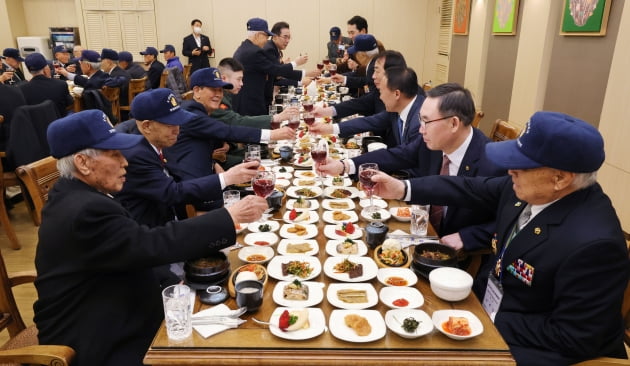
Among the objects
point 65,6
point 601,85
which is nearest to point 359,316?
point 601,85

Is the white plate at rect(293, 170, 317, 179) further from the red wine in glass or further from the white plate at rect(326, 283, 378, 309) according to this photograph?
the white plate at rect(326, 283, 378, 309)

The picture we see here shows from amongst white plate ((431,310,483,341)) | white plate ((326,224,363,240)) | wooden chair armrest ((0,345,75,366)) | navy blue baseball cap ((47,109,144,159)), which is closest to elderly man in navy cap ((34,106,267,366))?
navy blue baseball cap ((47,109,144,159))

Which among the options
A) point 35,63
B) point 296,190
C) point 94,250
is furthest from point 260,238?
point 35,63

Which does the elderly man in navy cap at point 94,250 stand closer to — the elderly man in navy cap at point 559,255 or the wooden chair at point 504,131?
the elderly man in navy cap at point 559,255

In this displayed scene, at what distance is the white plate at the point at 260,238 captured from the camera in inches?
82.6

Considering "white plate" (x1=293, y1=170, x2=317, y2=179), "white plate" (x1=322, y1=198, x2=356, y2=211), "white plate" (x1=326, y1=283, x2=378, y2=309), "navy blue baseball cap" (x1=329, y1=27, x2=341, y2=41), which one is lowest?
"white plate" (x1=326, y1=283, x2=378, y2=309)

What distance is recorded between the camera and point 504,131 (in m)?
3.64

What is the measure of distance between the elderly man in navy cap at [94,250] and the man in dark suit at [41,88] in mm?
4901

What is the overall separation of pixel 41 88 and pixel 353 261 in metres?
5.49

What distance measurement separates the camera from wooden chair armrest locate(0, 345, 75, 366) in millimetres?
1461

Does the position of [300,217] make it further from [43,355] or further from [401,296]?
[43,355]

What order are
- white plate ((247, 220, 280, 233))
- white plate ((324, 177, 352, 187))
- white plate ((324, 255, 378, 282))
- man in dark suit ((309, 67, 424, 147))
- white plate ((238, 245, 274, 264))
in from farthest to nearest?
man in dark suit ((309, 67, 424, 147)), white plate ((324, 177, 352, 187)), white plate ((247, 220, 280, 233)), white plate ((238, 245, 274, 264)), white plate ((324, 255, 378, 282))

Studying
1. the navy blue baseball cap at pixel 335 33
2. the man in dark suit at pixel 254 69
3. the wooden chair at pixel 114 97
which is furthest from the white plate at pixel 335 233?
the navy blue baseball cap at pixel 335 33

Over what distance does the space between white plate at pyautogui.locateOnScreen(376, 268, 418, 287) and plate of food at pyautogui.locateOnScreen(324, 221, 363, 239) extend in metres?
0.34
